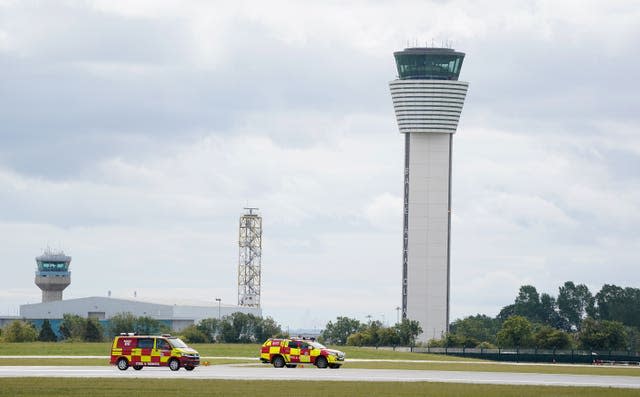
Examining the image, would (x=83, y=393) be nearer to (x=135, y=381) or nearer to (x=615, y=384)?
(x=135, y=381)

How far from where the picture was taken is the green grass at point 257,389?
202 ft

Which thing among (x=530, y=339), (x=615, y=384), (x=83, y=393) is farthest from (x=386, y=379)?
(x=530, y=339)

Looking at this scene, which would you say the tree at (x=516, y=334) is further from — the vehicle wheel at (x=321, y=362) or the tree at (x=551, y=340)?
the vehicle wheel at (x=321, y=362)

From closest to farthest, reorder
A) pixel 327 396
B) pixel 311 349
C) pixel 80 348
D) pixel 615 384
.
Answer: pixel 327 396
pixel 615 384
pixel 311 349
pixel 80 348

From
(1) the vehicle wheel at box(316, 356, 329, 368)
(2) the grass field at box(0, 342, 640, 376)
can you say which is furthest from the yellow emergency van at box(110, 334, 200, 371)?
(2) the grass field at box(0, 342, 640, 376)

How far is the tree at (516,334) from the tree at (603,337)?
7.64m

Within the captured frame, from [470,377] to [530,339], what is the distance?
110345mm

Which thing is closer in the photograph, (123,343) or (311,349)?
(123,343)

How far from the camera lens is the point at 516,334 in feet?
624

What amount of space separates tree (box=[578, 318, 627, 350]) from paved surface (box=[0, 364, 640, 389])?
101 m

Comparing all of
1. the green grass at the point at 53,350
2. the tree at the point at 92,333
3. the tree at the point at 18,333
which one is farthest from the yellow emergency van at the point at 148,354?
the tree at the point at 92,333

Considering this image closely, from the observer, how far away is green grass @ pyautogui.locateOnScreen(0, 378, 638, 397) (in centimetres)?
6166

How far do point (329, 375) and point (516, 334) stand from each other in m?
116

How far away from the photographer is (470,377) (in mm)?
80062
